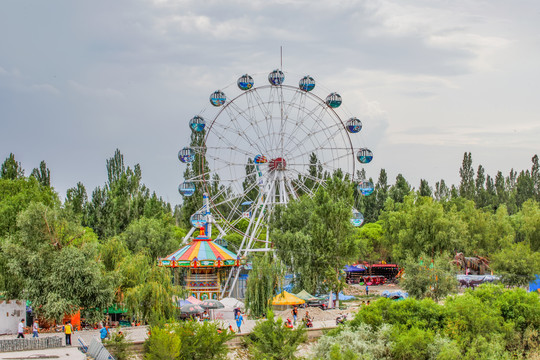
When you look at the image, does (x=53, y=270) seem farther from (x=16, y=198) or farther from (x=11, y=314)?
(x=16, y=198)

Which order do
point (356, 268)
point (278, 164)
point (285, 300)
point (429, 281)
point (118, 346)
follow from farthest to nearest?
point (356, 268) → point (278, 164) → point (429, 281) → point (285, 300) → point (118, 346)

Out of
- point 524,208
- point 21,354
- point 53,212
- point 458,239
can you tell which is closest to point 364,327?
point 21,354

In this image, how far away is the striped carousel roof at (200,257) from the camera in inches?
1652

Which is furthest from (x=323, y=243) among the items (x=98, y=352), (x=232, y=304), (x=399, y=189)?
(x=399, y=189)

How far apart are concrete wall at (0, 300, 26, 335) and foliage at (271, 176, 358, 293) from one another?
17.2 metres

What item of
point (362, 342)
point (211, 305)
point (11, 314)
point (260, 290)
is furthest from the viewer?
point (260, 290)

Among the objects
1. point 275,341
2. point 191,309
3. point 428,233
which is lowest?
point 275,341

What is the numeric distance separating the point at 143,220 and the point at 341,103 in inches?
805

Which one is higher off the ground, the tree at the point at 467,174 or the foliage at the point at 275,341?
the tree at the point at 467,174

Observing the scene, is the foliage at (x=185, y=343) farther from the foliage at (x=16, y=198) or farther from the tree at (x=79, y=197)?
the tree at (x=79, y=197)

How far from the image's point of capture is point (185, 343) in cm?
2342

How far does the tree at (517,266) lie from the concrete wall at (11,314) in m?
29.7

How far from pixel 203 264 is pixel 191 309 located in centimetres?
1085

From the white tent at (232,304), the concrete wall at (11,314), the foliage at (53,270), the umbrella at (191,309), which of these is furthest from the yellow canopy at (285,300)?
the concrete wall at (11,314)
